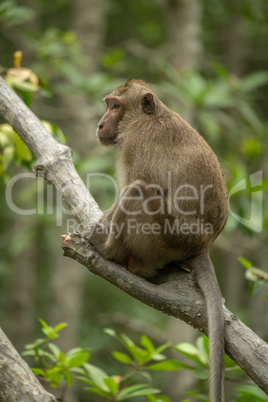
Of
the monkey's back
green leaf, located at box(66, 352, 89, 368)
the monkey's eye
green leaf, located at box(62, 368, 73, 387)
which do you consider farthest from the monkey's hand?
the monkey's eye

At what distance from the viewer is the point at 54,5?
10.6 m

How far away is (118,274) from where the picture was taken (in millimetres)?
Result: 3271

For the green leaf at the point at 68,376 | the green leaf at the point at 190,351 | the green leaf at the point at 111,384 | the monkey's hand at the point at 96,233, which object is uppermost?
the monkey's hand at the point at 96,233

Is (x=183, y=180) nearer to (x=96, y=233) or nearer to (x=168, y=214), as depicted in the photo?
(x=168, y=214)

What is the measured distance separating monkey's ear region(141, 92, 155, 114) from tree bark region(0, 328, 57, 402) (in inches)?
83.7

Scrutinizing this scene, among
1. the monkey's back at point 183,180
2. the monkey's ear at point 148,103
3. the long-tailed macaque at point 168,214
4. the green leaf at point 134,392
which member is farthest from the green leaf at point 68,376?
the monkey's ear at point 148,103

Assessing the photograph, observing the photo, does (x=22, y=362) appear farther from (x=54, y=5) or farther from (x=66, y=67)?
(x=54, y=5)

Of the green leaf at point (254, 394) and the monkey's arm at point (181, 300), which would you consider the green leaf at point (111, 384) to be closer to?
the monkey's arm at point (181, 300)

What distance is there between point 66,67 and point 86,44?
105 cm

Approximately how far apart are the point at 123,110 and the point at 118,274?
1.57m

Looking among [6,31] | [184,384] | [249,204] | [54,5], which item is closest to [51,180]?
[249,204]

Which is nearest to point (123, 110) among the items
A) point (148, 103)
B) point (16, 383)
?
point (148, 103)

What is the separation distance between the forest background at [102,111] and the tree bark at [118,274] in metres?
0.54

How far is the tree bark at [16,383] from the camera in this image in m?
2.84
